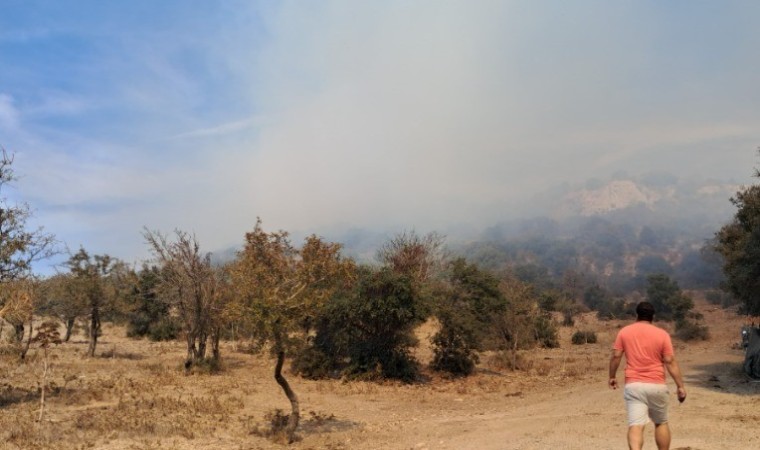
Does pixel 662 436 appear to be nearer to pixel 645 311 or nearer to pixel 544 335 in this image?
pixel 645 311

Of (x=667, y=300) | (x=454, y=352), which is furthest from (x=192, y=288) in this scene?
(x=667, y=300)

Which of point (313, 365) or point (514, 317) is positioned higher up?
point (514, 317)

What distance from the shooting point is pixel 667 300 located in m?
46.5

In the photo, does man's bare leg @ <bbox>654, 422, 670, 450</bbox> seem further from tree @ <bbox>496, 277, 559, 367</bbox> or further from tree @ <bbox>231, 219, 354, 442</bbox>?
tree @ <bbox>496, 277, 559, 367</bbox>

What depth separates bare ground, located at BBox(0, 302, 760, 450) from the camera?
11.0 m

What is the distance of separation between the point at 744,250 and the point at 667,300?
33088 millimetres

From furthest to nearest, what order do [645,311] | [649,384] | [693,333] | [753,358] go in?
[693,333] → [753,358] → [645,311] → [649,384]

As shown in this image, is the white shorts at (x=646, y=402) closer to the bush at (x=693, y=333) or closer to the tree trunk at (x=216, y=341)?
the tree trunk at (x=216, y=341)

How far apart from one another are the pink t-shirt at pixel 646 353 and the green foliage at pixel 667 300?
39990 mm

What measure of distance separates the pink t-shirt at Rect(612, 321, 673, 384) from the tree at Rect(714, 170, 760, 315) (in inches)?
441

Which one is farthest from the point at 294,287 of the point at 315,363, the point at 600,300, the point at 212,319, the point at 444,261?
the point at 600,300

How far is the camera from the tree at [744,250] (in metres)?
16.3

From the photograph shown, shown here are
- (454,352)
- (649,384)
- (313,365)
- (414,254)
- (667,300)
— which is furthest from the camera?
(667,300)

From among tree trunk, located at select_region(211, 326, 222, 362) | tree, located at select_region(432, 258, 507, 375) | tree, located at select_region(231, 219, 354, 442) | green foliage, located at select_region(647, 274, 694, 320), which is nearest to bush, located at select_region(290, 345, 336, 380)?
tree trunk, located at select_region(211, 326, 222, 362)
